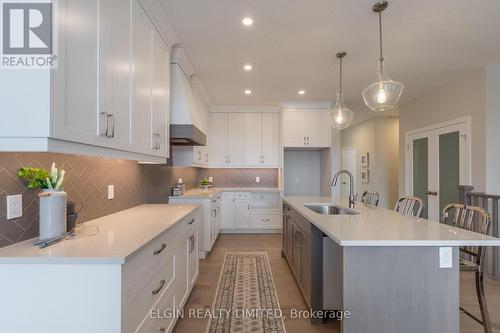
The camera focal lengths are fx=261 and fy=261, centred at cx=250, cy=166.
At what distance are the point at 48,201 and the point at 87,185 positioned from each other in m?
0.57

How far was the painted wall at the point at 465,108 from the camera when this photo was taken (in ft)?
11.5

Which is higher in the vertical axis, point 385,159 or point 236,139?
point 236,139

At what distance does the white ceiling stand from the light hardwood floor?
265cm

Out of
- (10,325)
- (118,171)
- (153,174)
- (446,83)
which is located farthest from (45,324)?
(446,83)

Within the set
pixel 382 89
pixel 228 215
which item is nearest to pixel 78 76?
pixel 382 89

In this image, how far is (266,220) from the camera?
207 inches

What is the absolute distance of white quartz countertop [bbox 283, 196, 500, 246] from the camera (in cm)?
145

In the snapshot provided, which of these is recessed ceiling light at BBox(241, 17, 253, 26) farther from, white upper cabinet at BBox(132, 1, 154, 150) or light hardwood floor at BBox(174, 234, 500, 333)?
light hardwood floor at BBox(174, 234, 500, 333)

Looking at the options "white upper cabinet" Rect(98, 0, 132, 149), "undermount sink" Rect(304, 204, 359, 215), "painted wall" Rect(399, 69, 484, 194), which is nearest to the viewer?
"white upper cabinet" Rect(98, 0, 132, 149)

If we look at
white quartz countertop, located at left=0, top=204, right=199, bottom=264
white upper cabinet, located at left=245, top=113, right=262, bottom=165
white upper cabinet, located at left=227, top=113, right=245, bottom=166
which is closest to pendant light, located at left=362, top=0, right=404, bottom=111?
white quartz countertop, located at left=0, top=204, right=199, bottom=264

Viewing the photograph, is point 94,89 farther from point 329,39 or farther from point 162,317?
point 329,39

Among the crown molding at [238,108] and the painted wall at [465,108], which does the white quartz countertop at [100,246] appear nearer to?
the crown molding at [238,108]

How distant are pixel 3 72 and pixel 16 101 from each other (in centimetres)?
13

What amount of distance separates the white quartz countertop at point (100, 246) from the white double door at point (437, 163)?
13.8ft
